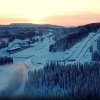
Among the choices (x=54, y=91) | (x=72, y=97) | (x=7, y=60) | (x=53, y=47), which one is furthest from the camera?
(x=53, y=47)

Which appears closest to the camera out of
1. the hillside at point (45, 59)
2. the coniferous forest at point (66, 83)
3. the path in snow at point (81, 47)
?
the coniferous forest at point (66, 83)

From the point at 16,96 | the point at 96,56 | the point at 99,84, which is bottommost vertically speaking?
the point at 16,96

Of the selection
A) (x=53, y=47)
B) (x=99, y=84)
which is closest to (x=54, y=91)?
(x=99, y=84)

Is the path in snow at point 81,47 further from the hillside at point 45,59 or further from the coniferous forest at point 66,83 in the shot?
the coniferous forest at point 66,83

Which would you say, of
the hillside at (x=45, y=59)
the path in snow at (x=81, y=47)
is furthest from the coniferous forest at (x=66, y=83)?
the path in snow at (x=81, y=47)

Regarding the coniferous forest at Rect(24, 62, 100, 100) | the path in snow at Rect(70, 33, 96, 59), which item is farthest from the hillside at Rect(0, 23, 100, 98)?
the coniferous forest at Rect(24, 62, 100, 100)

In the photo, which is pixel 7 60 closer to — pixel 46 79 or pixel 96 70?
pixel 46 79

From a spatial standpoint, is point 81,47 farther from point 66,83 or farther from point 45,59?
point 66,83

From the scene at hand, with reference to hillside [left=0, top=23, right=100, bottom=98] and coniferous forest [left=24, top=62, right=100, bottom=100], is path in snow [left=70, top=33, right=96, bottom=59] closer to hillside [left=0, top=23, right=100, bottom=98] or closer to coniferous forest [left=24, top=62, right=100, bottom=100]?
hillside [left=0, top=23, right=100, bottom=98]

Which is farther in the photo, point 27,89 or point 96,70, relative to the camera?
point 96,70

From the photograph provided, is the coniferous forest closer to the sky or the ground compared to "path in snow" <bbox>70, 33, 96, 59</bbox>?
closer to the ground

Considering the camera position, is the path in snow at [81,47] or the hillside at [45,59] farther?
the path in snow at [81,47]
